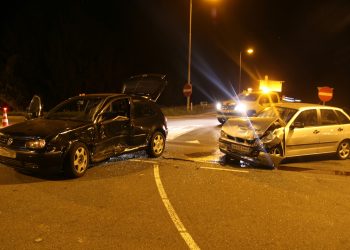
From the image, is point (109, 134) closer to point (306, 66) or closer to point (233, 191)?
point (233, 191)

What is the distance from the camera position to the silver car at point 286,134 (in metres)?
9.00

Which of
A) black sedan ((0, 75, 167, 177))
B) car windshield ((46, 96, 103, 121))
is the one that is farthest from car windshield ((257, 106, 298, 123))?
car windshield ((46, 96, 103, 121))

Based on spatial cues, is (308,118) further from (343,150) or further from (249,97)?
(249,97)

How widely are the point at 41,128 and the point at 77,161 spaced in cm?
90

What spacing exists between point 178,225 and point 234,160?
4.81 m

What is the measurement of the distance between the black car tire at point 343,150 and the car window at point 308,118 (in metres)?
1.12

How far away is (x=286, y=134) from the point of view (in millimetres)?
9320

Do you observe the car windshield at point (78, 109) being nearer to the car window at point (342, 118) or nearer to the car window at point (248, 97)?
the car window at point (342, 118)

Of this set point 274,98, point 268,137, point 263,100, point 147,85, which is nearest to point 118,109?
point 147,85

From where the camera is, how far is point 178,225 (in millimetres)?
5426

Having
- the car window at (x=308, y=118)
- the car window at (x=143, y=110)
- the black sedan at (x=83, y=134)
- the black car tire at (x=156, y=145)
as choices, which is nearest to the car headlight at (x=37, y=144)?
the black sedan at (x=83, y=134)

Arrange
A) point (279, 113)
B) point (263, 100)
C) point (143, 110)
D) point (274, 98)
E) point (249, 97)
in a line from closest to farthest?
point (143, 110)
point (279, 113)
point (263, 100)
point (249, 97)
point (274, 98)

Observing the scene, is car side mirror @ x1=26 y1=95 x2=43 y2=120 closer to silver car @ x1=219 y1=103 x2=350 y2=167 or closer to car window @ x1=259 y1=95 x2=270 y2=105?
silver car @ x1=219 y1=103 x2=350 y2=167

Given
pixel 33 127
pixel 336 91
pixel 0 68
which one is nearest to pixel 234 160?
pixel 33 127
